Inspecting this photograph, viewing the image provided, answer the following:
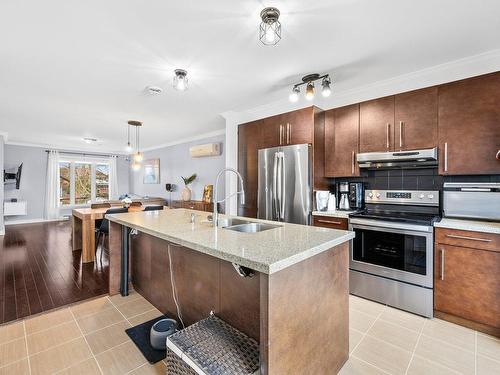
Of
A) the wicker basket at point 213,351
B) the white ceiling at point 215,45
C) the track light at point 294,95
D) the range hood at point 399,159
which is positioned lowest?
the wicker basket at point 213,351

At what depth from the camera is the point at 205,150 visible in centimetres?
541

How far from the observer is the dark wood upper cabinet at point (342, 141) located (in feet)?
9.55

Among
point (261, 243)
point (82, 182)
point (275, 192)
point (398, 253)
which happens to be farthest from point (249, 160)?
point (82, 182)

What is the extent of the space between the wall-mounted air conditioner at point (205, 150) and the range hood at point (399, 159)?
3.18m

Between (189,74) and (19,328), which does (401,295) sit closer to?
(189,74)

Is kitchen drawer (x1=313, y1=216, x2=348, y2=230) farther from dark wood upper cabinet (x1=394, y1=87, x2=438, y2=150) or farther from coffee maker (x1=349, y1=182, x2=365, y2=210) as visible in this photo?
dark wood upper cabinet (x1=394, y1=87, x2=438, y2=150)

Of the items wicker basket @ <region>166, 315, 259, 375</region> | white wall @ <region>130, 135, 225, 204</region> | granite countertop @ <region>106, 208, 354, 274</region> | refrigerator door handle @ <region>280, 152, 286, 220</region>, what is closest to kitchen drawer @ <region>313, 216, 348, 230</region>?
refrigerator door handle @ <region>280, 152, 286, 220</region>

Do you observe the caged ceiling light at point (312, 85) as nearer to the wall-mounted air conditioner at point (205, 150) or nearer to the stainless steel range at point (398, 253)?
the stainless steel range at point (398, 253)

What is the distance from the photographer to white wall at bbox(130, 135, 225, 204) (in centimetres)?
552

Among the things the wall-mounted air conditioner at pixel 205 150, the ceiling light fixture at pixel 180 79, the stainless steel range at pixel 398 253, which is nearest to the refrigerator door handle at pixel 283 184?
the stainless steel range at pixel 398 253

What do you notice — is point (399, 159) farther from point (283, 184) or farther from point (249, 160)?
point (249, 160)

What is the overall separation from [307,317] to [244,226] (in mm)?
948

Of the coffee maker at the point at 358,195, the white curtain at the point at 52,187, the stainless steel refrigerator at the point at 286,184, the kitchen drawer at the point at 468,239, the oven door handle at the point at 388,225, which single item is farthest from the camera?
the white curtain at the point at 52,187

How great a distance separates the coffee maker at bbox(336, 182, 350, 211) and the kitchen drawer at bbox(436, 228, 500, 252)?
3.51ft
